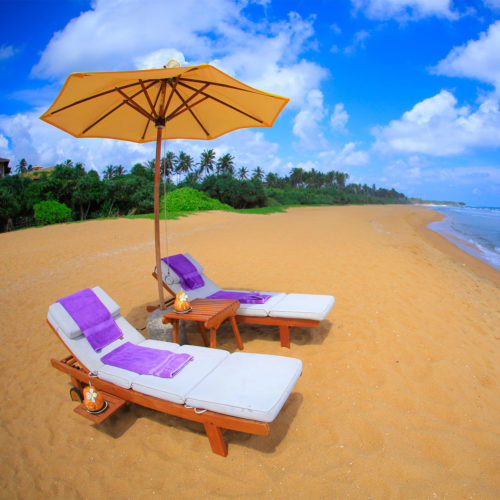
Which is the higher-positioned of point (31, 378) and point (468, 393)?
point (468, 393)

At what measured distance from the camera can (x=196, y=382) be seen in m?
2.51

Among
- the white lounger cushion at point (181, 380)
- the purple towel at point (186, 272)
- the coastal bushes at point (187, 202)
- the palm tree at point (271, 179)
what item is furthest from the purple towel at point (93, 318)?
the palm tree at point (271, 179)

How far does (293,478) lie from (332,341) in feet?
6.40

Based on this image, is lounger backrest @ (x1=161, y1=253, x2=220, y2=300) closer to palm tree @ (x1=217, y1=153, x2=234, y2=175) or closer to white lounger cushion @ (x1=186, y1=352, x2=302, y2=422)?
white lounger cushion @ (x1=186, y1=352, x2=302, y2=422)

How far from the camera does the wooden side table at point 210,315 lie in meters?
3.41

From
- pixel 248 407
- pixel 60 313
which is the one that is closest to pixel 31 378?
pixel 60 313

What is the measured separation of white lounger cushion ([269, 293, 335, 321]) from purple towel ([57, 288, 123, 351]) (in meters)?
1.86

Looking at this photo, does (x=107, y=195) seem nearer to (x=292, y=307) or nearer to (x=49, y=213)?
(x=49, y=213)

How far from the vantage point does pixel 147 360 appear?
2906mm

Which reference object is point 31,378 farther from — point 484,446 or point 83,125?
point 484,446

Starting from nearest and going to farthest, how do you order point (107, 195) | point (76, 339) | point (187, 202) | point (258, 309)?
point (76, 339) → point (258, 309) → point (187, 202) → point (107, 195)

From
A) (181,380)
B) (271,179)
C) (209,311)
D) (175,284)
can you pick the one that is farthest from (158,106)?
(271,179)

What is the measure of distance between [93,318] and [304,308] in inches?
95.4

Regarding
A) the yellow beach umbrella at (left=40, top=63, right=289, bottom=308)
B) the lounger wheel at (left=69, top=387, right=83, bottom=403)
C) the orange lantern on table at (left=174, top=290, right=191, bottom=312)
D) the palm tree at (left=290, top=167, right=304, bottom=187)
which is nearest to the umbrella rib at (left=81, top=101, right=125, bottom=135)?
the yellow beach umbrella at (left=40, top=63, right=289, bottom=308)
